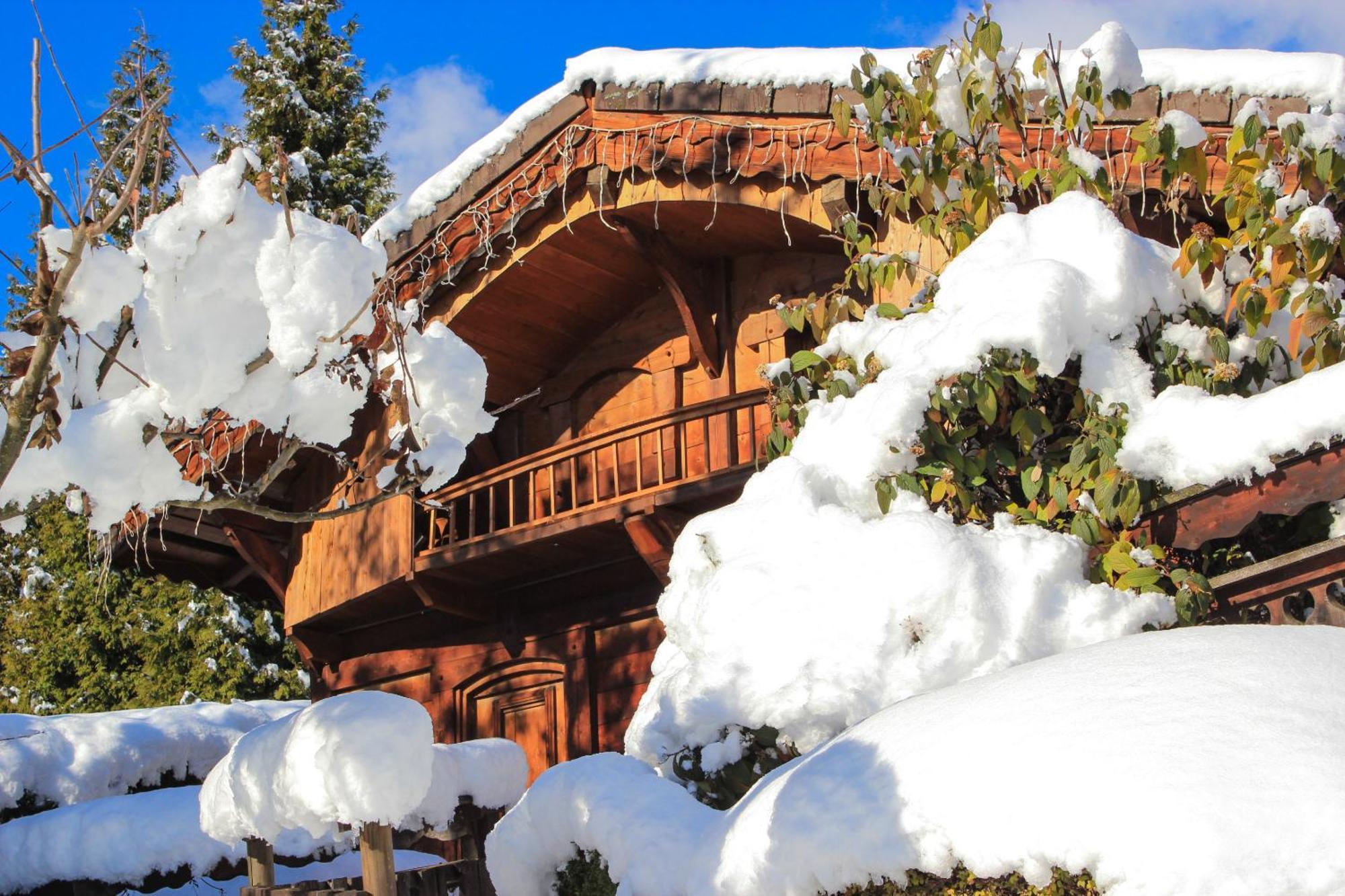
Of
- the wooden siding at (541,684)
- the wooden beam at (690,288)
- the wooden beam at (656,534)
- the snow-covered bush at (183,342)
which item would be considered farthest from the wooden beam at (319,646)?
the snow-covered bush at (183,342)

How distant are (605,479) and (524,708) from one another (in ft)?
6.67

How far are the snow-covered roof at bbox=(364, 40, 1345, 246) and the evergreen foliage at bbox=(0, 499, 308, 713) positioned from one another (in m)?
10.2

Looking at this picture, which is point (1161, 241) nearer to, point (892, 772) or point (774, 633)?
point (774, 633)

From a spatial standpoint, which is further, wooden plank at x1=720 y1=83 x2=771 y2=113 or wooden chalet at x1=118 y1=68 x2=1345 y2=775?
wooden chalet at x1=118 y1=68 x2=1345 y2=775

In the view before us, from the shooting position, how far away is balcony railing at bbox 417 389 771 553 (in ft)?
30.2

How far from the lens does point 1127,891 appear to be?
2.99 metres

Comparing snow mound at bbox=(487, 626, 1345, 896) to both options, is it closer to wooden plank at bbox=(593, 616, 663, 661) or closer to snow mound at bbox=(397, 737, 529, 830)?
snow mound at bbox=(397, 737, 529, 830)

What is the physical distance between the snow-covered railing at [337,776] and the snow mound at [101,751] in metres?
6.98

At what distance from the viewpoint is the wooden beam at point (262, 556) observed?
478 inches

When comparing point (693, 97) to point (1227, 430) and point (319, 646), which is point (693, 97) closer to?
point (1227, 430)

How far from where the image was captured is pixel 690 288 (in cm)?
1039

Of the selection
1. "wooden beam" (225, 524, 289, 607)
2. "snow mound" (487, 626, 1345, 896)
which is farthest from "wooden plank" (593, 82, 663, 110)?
"snow mound" (487, 626, 1345, 896)

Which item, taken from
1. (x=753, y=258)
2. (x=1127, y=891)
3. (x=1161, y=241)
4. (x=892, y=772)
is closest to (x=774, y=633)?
(x=892, y=772)

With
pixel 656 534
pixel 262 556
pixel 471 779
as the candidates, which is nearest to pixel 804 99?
pixel 656 534
